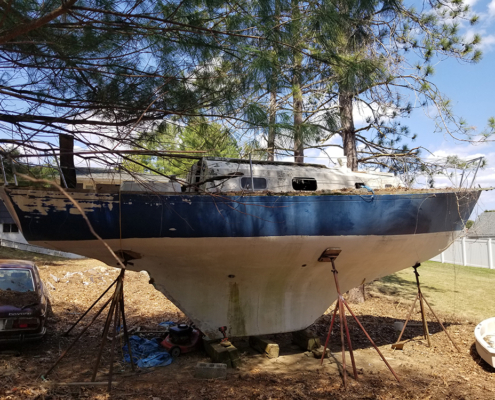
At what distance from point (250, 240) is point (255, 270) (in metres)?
0.71

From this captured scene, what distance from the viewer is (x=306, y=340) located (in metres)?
6.83

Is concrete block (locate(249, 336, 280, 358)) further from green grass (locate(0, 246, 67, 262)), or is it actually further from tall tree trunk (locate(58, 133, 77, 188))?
green grass (locate(0, 246, 67, 262))

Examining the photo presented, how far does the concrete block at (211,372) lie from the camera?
5.39m

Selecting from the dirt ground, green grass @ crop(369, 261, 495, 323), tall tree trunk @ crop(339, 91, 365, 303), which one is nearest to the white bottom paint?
the dirt ground

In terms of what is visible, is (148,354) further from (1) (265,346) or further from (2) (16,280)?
(2) (16,280)

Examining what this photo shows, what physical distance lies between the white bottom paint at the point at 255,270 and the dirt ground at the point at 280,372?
69 centimetres

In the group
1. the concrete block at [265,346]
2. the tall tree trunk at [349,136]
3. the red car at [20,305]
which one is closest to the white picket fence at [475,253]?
the tall tree trunk at [349,136]

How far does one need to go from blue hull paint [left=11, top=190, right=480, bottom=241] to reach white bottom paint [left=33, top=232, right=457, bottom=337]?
5.6 inches

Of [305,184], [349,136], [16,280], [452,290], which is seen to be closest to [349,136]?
[349,136]

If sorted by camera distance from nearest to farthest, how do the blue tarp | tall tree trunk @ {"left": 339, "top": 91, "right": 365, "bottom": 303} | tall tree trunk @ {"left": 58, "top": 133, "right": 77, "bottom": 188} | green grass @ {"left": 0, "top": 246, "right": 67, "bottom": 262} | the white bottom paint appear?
tall tree trunk @ {"left": 58, "top": 133, "right": 77, "bottom": 188} → the white bottom paint → the blue tarp → tall tree trunk @ {"left": 339, "top": 91, "right": 365, "bottom": 303} → green grass @ {"left": 0, "top": 246, "right": 67, "bottom": 262}

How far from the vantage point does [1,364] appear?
5602mm

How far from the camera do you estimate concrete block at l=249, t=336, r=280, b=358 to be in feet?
21.2

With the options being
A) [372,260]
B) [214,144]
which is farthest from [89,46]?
[372,260]

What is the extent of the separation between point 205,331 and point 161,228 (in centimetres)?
198
